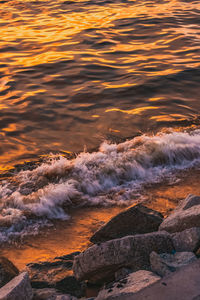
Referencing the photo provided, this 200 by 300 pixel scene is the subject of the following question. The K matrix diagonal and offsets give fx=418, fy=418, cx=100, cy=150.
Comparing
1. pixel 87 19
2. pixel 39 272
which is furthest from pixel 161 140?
pixel 87 19

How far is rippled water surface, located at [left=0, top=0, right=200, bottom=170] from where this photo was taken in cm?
690

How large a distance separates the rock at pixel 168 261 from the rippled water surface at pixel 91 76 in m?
3.54

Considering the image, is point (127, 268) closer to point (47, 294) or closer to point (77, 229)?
point (47, 294)

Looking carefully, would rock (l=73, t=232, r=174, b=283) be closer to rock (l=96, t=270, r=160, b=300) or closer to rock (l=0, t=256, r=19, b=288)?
rock (l=96, t=270, r=160, b=300)

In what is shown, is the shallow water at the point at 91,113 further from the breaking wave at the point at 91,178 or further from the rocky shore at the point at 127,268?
the rocky shore at the point at 127,268

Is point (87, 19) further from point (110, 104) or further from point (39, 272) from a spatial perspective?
point (39, 272)

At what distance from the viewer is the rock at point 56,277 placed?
3.08m

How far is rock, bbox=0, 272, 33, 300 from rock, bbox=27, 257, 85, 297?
348 millimetres

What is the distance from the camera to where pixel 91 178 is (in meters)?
5.41

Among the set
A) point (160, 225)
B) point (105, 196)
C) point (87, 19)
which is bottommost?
point (105, 196)

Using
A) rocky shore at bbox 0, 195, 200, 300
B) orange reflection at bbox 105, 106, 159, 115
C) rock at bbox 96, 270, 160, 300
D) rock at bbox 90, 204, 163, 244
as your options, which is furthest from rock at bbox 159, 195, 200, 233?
orange reflection at bbox 105, 106, 159, 115

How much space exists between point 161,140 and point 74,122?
1.67 m

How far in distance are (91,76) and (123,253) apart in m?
6.60

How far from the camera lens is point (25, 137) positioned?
22.2ft
